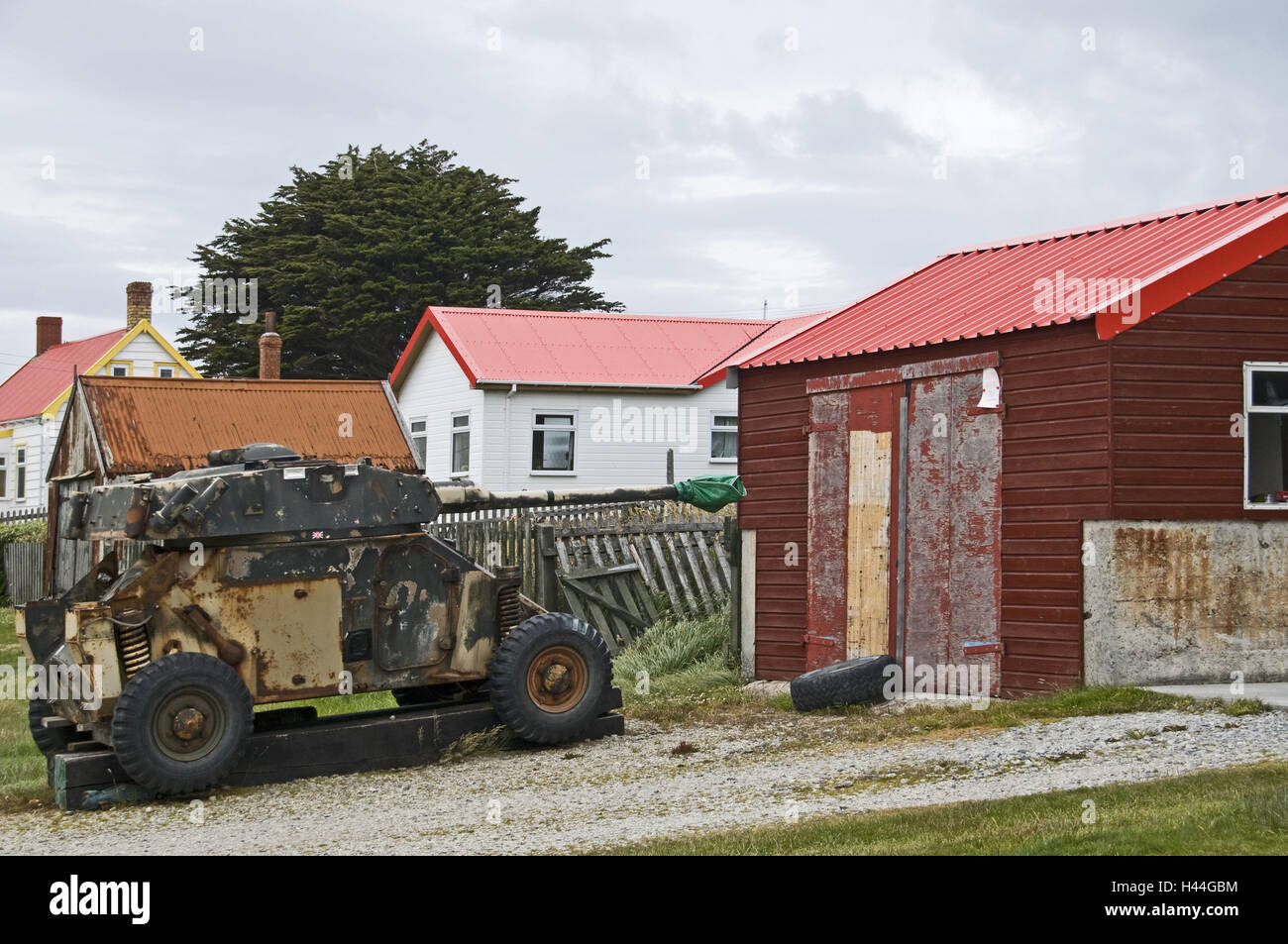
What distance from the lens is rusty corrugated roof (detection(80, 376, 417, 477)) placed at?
883 inches

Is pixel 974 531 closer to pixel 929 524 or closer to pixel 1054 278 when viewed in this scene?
pixel 929 524

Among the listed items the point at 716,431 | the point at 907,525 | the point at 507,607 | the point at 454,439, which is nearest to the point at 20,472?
the point at 454,439

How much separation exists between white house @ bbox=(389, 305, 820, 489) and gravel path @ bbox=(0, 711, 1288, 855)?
59.0 feet

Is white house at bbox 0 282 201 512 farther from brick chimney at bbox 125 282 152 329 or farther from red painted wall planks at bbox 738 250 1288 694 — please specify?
red painted wall planks at bbox 738 250 1288 694

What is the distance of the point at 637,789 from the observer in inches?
401

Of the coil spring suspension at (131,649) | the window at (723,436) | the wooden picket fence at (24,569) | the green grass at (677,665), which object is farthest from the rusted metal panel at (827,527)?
the wooden picket fence at (24,569)

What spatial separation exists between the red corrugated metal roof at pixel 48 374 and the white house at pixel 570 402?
18843 millimetres

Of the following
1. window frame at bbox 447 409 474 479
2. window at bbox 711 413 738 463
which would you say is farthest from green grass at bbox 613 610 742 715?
window frame at bbox 447 409 474 479

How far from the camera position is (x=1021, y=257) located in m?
15.6

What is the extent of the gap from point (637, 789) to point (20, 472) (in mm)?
41649
